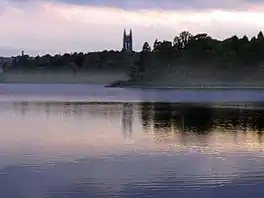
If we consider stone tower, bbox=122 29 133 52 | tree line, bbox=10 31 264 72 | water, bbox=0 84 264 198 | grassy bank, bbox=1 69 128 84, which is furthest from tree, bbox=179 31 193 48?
water, bbox=0 84 264 198

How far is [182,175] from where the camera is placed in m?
14.3

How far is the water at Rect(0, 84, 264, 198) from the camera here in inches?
506

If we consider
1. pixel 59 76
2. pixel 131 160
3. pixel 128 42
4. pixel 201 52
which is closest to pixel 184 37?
pixel 201 52

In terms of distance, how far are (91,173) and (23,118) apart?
18358 millimetres

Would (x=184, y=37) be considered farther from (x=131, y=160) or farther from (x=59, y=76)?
(x=131, y=160)

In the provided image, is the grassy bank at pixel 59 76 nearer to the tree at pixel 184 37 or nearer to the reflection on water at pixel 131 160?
the tree at pixel 184 37

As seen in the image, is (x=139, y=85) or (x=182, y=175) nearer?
(x=182, y=175)

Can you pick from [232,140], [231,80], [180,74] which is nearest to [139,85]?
[180,74]

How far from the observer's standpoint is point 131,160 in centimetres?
1648

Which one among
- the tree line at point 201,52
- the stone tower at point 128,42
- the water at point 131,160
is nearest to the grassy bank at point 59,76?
the tree line at point 201,52

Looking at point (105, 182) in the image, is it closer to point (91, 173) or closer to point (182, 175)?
point (91, 173)

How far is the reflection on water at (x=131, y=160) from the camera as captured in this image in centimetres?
1287

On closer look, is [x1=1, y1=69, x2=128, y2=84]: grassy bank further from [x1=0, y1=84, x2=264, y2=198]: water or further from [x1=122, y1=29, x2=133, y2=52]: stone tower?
[x1=0, y1=84, x2=264, y2=198]: water

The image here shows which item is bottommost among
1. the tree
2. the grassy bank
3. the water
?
→ the water
